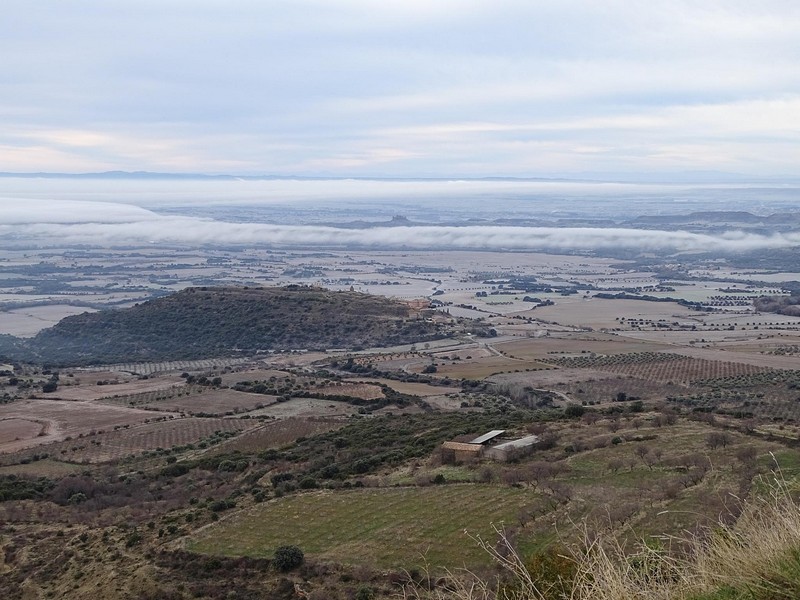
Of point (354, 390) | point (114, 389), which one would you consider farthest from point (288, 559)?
point (114, 389)

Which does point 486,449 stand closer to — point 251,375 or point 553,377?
point 553,377

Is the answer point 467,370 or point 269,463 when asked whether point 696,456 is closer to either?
point 269,463

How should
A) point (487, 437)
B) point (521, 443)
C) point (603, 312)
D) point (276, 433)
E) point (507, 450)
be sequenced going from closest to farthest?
point (507, 450)
point (521, 443)
point (487, 437)
point (276, 433)
point (603, 312)

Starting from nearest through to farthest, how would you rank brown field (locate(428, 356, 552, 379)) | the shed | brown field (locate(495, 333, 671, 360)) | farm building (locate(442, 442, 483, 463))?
the shed → farm building (locate(442, 442, 483, 463)) → brown field (locate(428, 356, 552, 379)) → brown field (locate(495, 333, 671, 360))

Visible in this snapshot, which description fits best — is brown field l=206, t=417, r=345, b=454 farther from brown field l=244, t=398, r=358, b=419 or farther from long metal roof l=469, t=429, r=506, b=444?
long metal roof l=469, t=429, r=506, b=444

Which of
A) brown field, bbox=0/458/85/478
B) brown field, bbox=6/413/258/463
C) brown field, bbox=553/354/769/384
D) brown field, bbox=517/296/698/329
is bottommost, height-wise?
brown field, bbox=517/296/698/329

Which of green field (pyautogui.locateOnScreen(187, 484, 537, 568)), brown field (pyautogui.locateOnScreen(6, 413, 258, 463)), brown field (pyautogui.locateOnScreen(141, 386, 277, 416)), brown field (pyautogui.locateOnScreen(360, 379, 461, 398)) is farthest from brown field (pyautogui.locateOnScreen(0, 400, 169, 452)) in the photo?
green field (pyautogui.locateOnScreen(187, 484, 537, 568))

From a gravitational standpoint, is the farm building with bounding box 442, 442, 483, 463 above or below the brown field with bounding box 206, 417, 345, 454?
above
